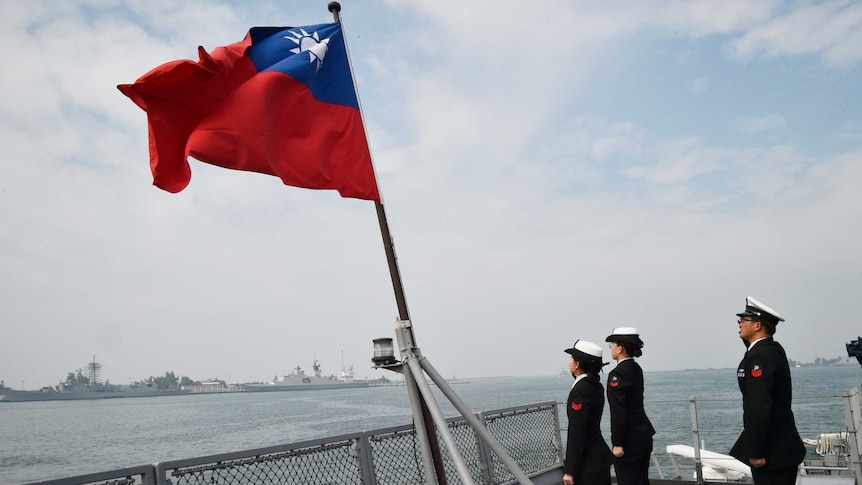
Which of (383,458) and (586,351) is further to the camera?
(586,351)

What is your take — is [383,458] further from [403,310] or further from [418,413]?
[403,310]

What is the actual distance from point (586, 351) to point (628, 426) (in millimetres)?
696

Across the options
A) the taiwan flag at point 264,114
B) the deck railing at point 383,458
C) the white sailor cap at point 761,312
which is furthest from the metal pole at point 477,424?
the white sailor cap at point 761,312

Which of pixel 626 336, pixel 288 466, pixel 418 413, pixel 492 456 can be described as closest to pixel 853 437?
pixel 626 336

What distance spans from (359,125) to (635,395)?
3.22m

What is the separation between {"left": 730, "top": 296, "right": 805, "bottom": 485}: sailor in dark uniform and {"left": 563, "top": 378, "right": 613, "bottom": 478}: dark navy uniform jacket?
997 millimetres

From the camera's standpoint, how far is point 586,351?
5.41 metres

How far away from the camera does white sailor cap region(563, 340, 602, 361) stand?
5387 mm

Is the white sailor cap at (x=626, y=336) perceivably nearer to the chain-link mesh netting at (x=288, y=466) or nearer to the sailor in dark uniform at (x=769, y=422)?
the sailor in dark uniform at (x=769, y=422)

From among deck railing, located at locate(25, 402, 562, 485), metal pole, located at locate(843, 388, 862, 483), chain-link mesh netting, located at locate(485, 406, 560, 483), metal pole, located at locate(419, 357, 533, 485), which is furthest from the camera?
metal pole, located at locate(843, 388, 862, 483)

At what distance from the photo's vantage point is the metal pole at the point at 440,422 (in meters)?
3.47

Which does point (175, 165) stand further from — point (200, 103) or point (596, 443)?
point (596, 443)

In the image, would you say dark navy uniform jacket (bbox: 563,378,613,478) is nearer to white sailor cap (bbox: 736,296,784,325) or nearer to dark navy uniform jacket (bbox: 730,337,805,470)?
dark navy uniform jacket (bbox: 730,337,805,470)

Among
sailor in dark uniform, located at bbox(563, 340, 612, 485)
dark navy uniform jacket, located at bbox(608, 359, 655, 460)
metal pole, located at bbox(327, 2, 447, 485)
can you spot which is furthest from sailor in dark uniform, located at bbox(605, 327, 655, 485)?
metal pole, located at bbox(327, 2, 447, 485)
